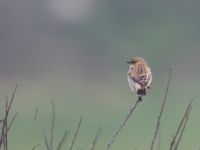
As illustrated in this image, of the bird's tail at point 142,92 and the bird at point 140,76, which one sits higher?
the bird at point 140,76

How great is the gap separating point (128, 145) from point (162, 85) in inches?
336

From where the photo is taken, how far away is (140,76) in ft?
19.6

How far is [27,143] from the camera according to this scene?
775 inches

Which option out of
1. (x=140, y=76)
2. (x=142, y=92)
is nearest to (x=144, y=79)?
(x=140, y=76)

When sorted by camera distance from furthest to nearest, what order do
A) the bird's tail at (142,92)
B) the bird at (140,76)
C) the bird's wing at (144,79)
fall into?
1. the bird's wing at (144,79)
2. the bird at (140,76)
3. the bird's tail at (142,92)

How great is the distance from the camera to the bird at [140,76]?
5.54m

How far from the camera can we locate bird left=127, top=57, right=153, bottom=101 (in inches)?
218

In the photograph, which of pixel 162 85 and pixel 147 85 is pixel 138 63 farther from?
pixel 162 85

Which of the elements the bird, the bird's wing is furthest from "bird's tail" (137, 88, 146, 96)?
the bird's wing

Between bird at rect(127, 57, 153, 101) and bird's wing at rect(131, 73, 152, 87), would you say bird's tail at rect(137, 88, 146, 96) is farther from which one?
bird's wing at rect(131, 73, 152, 87)

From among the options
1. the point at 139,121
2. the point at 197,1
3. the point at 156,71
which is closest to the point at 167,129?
the point at 139,121

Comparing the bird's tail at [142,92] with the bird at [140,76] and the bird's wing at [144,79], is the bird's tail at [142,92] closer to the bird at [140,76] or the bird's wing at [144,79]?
the bird at [140,76]

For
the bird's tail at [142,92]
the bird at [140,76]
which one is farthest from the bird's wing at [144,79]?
the bird's tail at [142,92]

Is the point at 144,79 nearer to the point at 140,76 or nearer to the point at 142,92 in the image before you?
the point at 140,76
